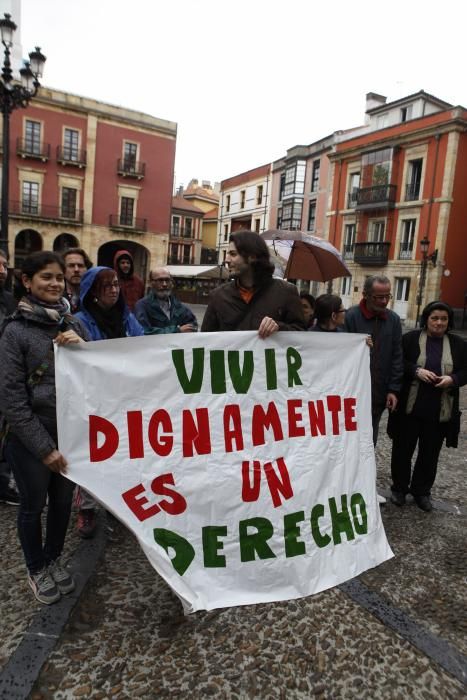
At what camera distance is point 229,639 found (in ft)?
7.05

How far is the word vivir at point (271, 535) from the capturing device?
2045 mm

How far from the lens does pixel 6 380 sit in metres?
2.05

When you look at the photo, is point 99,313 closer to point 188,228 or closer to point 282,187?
point 282,187

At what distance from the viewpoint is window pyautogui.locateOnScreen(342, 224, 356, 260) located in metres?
29.6

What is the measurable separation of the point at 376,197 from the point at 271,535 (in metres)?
28.4

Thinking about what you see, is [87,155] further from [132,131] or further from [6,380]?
[6,380]

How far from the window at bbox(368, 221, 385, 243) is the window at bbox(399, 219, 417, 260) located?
1404mm

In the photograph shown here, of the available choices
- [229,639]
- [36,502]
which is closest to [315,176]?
[36,502]

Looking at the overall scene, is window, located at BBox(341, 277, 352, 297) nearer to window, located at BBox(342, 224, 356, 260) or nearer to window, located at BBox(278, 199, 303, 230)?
window, located at BBox(342, 224, 356, 260)

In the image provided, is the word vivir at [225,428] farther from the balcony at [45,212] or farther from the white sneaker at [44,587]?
the balcony at [45,212]

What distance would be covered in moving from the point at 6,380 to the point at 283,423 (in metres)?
1.31

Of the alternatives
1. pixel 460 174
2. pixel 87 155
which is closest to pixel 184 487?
pixel 460 174

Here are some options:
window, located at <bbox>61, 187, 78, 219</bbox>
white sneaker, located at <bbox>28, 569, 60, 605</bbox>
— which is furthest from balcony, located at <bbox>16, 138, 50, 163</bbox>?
white sneaker, located at <bbox>28, 569, 60, 605</bbox>

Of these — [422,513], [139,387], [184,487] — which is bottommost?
[422,513]
